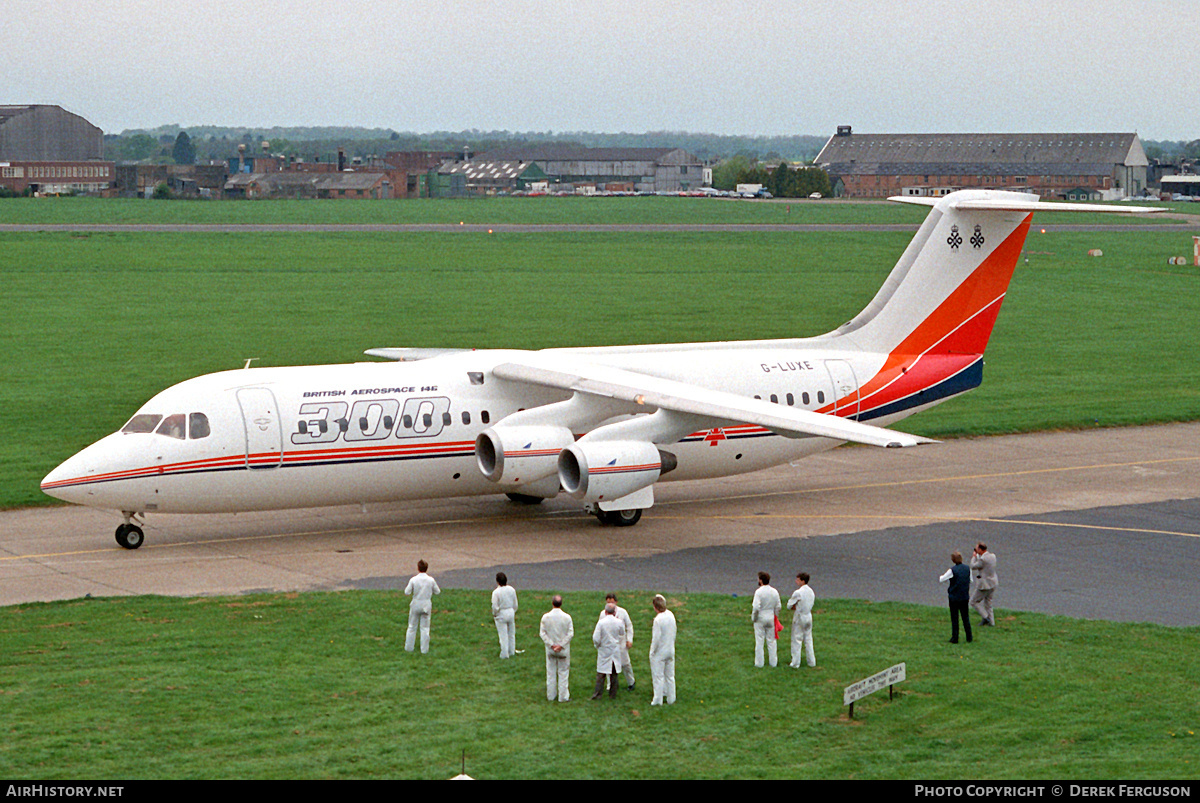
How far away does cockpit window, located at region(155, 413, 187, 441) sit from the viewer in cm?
2922

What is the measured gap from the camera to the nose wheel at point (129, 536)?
29.3 m

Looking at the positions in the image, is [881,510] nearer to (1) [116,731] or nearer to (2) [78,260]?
(1) [116,731]

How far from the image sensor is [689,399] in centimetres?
2967

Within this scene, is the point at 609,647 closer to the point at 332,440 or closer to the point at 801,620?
the point at 801,620

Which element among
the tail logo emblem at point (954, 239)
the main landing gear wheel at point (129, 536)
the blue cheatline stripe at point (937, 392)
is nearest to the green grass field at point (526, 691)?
the main landing gear wheel at point (129, 536)

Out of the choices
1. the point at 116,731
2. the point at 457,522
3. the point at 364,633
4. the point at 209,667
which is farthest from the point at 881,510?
the point at 116,731

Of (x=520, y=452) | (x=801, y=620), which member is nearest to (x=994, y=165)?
(x=520, y=452)

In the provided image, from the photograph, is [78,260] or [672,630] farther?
[78,260]

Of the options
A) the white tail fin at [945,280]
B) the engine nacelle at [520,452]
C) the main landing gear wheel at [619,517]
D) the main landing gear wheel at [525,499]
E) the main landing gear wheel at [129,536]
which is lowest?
the main landing gear wheel at [129,536]

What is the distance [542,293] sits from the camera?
2899 inches

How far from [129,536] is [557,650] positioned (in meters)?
12.7

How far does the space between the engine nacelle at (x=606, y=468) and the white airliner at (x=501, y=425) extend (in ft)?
0.09

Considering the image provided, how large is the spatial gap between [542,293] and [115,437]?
45.2m

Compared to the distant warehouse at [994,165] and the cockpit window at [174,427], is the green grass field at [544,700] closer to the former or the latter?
the cockpit window at [174,427]
